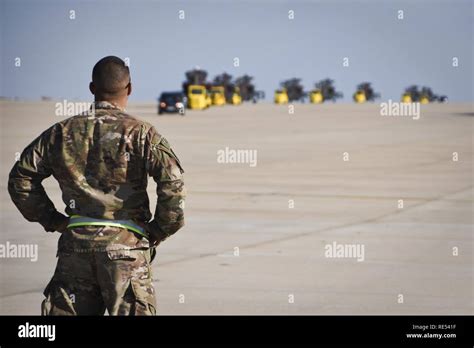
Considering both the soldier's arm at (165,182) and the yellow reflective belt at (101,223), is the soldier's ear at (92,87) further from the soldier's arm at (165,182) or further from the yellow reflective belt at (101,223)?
the yellow reflective belt at (101,223)

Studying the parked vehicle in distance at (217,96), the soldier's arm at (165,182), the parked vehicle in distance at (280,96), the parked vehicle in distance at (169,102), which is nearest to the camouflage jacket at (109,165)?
the soldier's arm at (165,182)

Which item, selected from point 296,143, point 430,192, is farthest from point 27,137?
point 430,192

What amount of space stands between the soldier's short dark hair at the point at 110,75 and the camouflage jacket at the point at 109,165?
0.26 feet

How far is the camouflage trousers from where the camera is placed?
513cm

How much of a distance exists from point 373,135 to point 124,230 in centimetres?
3497

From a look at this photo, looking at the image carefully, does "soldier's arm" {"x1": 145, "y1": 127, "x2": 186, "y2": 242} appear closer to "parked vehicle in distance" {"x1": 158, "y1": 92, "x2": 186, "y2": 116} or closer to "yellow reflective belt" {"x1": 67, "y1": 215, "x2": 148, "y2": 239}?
"yellow reflective belt" {"x1": 67, "y1": 215, "x2": 148, "y2": 239}

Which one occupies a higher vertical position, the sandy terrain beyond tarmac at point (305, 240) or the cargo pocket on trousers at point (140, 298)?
the cargo pocket on trousers at point (140, 298)

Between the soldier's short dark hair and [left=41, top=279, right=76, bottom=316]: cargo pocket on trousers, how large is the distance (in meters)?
0.96

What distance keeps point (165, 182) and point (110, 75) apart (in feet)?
1.95

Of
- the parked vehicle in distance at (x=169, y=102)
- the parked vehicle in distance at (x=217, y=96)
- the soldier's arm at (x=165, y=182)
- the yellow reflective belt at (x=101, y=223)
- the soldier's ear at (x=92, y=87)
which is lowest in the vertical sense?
the yellow reflective belt at (x=101, y=223)

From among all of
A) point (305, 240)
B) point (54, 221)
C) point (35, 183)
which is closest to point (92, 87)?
point (35, 183)

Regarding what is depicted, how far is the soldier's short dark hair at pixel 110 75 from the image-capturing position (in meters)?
5.23
